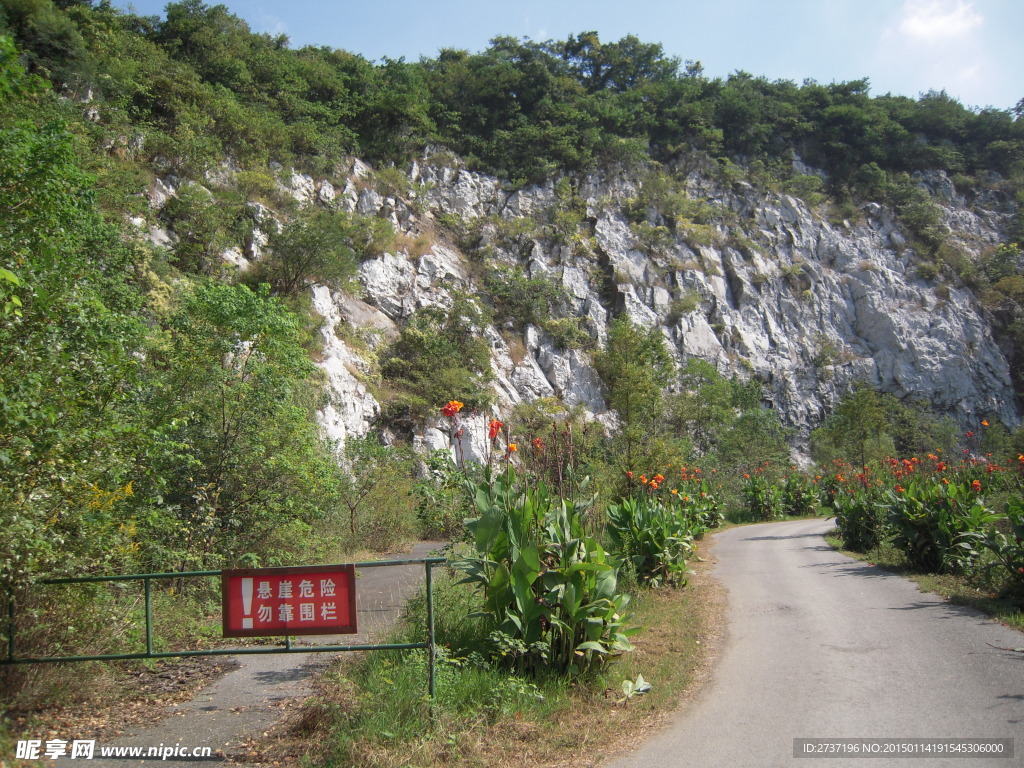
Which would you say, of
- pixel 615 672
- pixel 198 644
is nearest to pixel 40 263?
pixel 198 644

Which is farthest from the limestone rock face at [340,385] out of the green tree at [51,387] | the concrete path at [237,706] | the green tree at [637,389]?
the green tree at [51,387]

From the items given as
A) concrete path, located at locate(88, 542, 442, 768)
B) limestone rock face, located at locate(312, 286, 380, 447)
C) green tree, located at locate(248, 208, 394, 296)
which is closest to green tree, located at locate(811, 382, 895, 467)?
limestone rock face, located at locate(312, 286, 380, 447)

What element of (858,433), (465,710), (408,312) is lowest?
(465,710)

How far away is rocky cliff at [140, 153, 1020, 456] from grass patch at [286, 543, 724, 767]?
22125mm

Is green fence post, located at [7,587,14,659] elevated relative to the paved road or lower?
elevated

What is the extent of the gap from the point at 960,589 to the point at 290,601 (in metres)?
7.99

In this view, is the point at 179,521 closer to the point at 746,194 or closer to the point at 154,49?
the point at 154,49

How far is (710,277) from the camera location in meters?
38.1

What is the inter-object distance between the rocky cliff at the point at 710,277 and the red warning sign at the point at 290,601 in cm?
2293

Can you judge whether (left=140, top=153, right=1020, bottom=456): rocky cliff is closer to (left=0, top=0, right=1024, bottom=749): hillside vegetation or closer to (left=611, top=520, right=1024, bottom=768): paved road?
(left=0, top=0, right=1024, bottom=749): hillside vegetation

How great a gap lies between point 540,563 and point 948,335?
146 feet

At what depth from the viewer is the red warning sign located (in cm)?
427

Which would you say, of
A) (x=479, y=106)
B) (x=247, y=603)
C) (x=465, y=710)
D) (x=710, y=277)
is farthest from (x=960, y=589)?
(x=479, y=106)

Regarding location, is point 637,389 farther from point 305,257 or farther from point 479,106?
point 479,106
